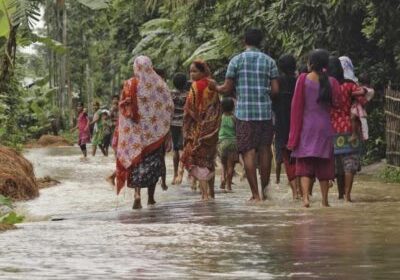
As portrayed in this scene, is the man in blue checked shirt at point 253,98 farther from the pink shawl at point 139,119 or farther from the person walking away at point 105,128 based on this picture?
the person walking away at point 105,128

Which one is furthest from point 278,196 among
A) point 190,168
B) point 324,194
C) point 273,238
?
point 273,238

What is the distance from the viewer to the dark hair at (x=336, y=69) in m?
10.3

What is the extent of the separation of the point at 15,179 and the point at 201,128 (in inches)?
132

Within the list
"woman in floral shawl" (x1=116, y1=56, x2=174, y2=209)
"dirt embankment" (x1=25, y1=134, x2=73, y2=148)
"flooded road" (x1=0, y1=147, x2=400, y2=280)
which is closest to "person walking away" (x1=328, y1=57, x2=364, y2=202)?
"flooded road" (x1=0, y1=147, x2=400, y2=280)

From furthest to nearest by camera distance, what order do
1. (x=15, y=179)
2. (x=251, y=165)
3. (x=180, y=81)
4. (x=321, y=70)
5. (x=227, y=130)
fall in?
(x=227, y=130) → (x=180, y=81) → (x=15, y=179) → (x=251, y=165) → (x=321, y=70)

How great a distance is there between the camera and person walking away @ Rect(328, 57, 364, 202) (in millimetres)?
10203

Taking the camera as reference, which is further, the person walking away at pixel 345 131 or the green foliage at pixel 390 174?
the green foliage at pixel 390 174

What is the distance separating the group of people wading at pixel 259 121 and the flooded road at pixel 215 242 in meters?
0.43

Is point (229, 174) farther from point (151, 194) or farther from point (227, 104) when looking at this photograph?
point (151, 194)

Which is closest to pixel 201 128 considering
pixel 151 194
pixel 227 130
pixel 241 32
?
pixel 151 194

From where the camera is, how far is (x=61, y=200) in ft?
41.6

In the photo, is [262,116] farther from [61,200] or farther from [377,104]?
[377,104]

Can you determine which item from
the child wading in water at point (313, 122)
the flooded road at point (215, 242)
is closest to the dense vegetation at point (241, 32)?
the flooded road at point (215, 242)

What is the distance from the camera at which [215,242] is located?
6.55m
